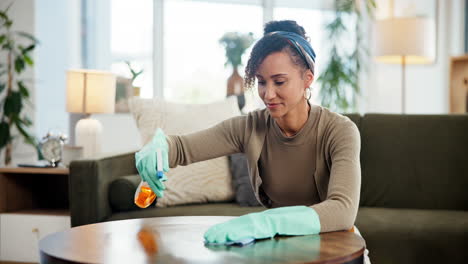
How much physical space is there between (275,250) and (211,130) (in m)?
0.64

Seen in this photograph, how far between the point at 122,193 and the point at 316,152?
117cm

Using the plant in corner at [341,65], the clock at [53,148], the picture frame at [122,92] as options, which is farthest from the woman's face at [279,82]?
the plant in corner at [341,65]

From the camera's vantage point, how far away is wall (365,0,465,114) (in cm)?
620

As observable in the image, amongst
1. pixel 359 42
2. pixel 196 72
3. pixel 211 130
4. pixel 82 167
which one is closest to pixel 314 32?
pixel 359 42

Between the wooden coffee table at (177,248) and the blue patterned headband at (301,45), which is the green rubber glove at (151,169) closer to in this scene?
the wooden coffee table at (177,248)

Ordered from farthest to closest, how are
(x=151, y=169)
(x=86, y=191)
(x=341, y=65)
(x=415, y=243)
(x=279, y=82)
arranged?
(x=341, y=65) → (x=86, y=191) → (x=415, y=243) → (x=279, y=82) → (x=151, y=169)

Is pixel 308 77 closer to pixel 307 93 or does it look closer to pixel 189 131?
pixel 307 93

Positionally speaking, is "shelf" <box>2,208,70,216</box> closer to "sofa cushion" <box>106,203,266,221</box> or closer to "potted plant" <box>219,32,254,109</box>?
"sofa cushion" <box>106,203,266,221</box>

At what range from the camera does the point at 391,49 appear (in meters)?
4.64

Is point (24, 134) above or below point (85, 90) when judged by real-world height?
below

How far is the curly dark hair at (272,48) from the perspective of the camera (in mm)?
1595

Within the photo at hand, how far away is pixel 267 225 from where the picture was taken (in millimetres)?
1277

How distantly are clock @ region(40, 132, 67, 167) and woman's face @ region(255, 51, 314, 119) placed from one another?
5.85 ft

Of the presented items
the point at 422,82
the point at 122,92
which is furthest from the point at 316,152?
the point at 422,82
